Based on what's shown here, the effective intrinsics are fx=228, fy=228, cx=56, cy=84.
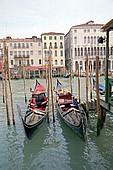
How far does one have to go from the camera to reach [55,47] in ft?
108

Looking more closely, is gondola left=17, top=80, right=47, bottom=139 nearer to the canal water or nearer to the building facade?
the canal water

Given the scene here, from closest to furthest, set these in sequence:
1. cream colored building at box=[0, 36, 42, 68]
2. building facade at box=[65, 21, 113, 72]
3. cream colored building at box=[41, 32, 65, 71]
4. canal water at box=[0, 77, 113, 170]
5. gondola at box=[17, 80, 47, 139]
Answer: canal water at box=[0, 77, 113, 170]
gondola at box=[17, 80, 47, 139]
building facade at box=[65, 21, 113, 72]
cream colored building at box=[41, 32, 65, 71]
cream colored building at box=[0, 36, 42, 68]

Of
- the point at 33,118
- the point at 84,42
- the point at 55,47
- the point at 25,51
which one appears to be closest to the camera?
the point at 33,118

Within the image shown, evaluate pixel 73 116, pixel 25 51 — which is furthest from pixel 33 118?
pixel 25 51

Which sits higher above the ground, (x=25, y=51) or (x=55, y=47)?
(x=55, y=47)

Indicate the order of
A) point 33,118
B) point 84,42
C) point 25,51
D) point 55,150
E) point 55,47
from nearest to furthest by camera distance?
point 55,150 → point 33,118 → point 84,42 → point 55,47 → point 25,51

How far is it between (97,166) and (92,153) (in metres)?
0.52

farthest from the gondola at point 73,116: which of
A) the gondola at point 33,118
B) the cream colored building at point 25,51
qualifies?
the cream colored building at point 25,51

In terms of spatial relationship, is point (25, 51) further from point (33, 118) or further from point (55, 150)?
point (55, 150)

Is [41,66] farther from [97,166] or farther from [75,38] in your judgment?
[97,166]

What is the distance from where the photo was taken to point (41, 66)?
32.8 m

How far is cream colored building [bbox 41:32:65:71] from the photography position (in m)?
32.4

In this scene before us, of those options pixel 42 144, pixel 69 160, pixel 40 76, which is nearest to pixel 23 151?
pixel 42 144

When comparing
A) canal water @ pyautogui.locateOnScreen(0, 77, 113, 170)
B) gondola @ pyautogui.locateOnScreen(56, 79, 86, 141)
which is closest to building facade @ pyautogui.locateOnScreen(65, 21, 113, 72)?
gondola @ pyautogui.locateOnScreen(56, 79, 86, 141)
